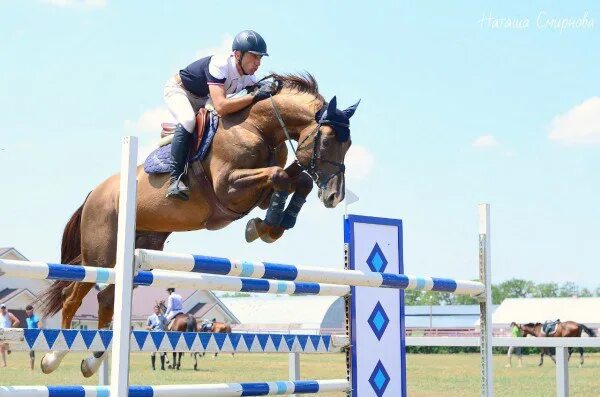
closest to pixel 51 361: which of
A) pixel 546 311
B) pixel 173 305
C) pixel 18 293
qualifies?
pixel 173 305

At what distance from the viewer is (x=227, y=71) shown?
539 centimetres

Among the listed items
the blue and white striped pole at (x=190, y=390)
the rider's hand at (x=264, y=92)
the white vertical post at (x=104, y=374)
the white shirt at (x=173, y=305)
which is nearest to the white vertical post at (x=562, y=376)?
the blue and white striped pole at (x=190, y=390)

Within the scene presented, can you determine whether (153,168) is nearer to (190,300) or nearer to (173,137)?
(173,137)

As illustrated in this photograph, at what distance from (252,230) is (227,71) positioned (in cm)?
103

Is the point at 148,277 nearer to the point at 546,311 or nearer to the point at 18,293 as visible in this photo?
the point at 18,293

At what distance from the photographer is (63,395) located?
9.93 ft

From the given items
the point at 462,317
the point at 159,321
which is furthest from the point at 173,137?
the point at 462,317

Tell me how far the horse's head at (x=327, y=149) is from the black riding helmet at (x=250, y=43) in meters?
0.55

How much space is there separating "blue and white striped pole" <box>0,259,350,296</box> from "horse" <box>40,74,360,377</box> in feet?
2.16

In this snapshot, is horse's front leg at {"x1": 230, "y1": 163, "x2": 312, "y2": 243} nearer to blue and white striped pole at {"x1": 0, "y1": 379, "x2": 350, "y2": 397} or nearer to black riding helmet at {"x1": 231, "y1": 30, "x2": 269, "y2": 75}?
black riding helmet at {"x1": 231, "y1": 30, "x2": 269, "y2": 75}

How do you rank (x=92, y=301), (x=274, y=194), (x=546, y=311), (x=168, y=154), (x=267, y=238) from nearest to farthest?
1. (x=274, y=194)
2. (x=267, y=238)
3. (x=168, y=154)
4. (x=92, y=301)
5. (x=546, y=311)

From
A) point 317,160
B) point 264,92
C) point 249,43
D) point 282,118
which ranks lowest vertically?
point 317,160

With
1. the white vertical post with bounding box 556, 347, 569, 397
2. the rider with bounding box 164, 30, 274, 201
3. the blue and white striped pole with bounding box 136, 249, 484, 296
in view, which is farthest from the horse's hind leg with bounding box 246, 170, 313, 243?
the white vertical post with bounding box 556, 347, 569, 397

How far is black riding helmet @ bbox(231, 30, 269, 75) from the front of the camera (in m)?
5.29
